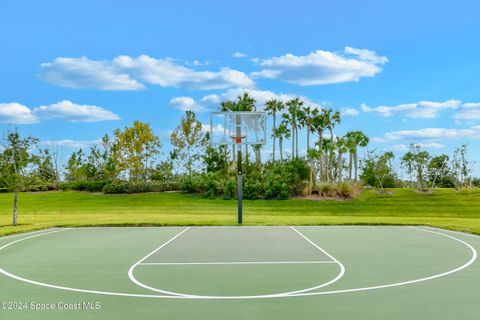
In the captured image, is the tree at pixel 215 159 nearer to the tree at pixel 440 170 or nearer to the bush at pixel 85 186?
the bush at pixel 85 186

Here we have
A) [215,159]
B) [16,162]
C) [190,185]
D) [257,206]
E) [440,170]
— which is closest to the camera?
[16,162]

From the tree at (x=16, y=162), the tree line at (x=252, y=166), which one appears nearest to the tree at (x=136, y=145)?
the tree line at (x=252, y=166)

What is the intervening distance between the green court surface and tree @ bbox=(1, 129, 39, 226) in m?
5.56

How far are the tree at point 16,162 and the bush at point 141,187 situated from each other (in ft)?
84.2

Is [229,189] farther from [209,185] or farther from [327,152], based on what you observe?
[327,152]

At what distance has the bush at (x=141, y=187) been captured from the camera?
47.4 m

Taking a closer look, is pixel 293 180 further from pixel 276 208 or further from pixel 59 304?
pixel 59 304

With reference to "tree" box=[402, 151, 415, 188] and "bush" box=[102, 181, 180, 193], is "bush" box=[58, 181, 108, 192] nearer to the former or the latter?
"bush" box=[102, 181, 180, 193]

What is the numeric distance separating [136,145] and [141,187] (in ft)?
17.0

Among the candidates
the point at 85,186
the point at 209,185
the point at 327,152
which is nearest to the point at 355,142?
the point at 327,152

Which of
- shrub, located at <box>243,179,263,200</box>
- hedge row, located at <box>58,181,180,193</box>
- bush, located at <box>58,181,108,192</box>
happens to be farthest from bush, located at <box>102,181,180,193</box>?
shrub, located at <box>243,179,263,200</box>

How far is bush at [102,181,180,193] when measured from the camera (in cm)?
4738

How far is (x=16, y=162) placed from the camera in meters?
21.5

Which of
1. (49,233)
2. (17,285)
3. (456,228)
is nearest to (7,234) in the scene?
(49,233)
